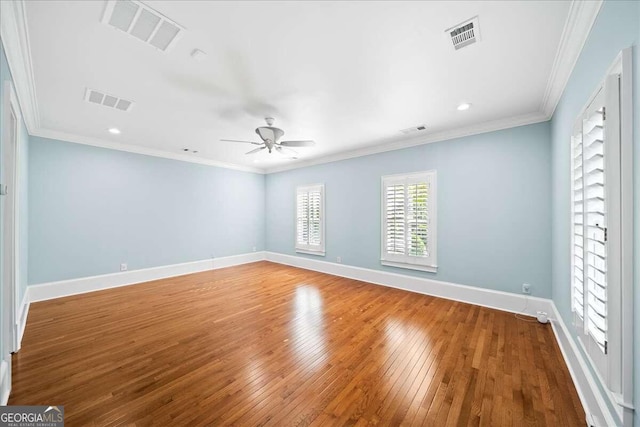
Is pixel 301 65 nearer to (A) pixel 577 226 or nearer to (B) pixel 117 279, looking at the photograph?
(A) pixel 577 226

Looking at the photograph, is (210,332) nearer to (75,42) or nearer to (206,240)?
(75,42)

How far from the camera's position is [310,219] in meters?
6.25

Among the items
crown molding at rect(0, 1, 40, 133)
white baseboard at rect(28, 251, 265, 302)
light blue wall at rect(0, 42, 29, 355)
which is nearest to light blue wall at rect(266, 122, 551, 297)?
white baseboard at rect(28, 251, 265, 302)

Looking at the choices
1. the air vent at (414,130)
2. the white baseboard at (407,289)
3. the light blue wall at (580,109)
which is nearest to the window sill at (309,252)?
the white baseboard at (407,289)

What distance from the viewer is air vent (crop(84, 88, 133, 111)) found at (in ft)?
9.21

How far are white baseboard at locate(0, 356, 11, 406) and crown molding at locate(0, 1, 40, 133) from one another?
2360 mm

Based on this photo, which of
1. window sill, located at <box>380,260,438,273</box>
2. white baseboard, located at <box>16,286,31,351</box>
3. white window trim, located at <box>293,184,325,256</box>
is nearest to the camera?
white baseboard, located at <box>16,286,31,351</box>

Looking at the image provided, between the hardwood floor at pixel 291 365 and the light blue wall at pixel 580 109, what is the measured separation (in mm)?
805

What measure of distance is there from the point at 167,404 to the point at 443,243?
410 cm

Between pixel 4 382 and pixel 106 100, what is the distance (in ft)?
9.59

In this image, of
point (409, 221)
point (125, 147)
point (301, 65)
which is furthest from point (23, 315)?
point (409, 221)

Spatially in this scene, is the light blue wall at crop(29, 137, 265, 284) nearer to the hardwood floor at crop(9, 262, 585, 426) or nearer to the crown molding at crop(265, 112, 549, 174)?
the hardwood floor at crop(9, 262, 585, 426)

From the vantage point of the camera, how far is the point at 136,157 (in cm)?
498

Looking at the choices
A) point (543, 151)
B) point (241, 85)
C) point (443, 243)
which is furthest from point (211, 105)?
point (543, 151)
